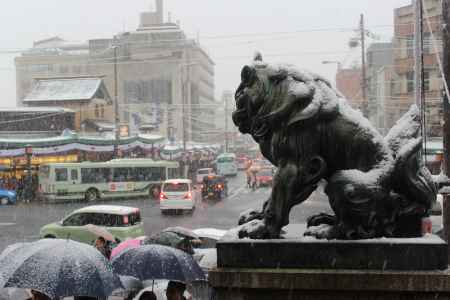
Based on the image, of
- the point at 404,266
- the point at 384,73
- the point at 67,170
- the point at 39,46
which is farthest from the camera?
the point at 39,46

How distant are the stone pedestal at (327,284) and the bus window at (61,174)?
3181 cm

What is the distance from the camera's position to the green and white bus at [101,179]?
34.7m

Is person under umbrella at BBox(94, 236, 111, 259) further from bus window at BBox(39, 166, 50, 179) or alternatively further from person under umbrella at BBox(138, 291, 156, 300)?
bus window at BBox(39, 166, 50, 179)

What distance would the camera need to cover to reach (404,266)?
393 centimetres

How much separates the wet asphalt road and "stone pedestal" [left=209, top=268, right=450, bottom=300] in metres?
14.3

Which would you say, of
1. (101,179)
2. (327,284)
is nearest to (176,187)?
(101,179)

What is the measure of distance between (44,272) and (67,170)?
101 feet

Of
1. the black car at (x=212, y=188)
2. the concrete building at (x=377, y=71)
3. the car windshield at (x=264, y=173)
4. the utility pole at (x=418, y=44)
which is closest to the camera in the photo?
the utility pole at (x=418, y=44)

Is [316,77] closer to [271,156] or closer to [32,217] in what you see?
[271,156]

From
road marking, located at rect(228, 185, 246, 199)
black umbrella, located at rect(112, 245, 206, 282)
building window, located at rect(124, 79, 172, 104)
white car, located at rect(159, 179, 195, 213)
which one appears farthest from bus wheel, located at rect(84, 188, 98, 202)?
building window, located at rect(124, 79, 172, 104)

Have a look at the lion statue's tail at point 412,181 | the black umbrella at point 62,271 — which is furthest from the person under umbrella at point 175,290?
the lion statue's tail at point 412,181

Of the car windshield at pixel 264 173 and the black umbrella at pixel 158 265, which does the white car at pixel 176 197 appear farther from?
the black umbrella at pixel 158 265

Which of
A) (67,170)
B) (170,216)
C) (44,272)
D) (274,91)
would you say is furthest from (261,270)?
(67,170)

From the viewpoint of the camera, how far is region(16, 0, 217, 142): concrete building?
90500mm
